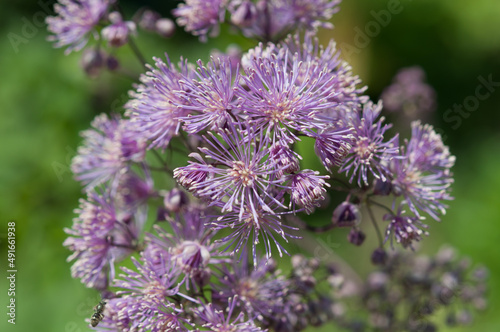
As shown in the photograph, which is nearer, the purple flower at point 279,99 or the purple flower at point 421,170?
the purple flower at point 279,99

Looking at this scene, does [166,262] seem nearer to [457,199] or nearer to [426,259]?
[426,259]

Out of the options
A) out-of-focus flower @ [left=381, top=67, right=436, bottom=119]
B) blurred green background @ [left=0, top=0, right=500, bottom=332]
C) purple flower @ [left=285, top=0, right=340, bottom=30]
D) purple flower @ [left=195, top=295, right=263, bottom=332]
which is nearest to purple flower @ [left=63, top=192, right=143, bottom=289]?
purple flower @ [left=195, top=295, right=263, bottom=332]

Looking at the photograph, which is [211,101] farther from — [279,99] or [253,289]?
[253,289]

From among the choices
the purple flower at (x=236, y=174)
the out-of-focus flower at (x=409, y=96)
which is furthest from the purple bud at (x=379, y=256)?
the out-of-focus flower at (x=409, y=96)

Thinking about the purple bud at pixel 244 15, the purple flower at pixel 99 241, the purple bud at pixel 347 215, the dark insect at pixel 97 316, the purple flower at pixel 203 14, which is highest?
the purple bud at pixel 244 15

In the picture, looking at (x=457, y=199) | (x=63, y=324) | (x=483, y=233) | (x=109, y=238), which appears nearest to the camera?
(x=109, y=238)

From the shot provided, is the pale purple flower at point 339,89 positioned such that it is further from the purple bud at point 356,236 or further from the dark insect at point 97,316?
the dark insect at point 97,316

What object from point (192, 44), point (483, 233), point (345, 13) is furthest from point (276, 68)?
point (345, 13)
